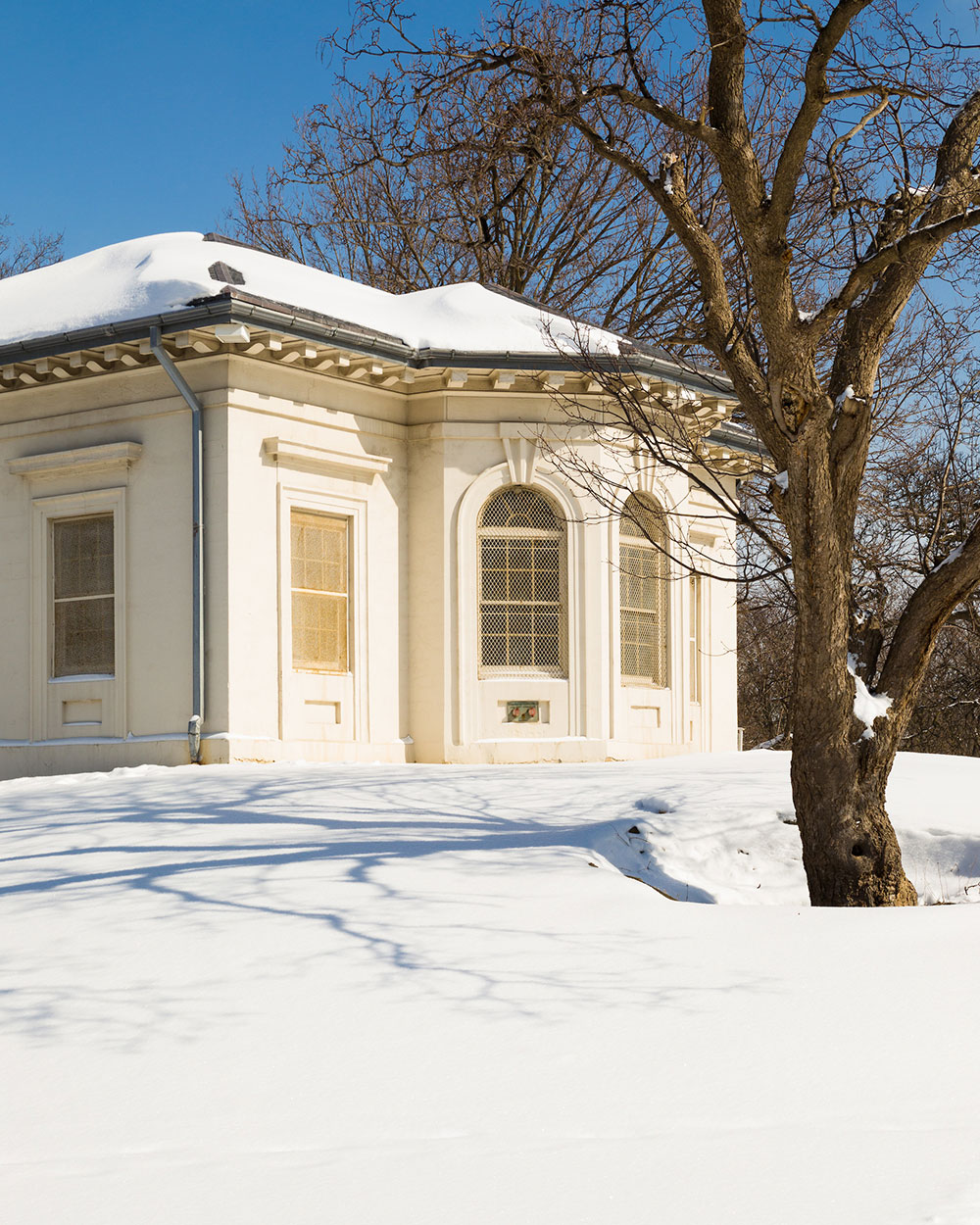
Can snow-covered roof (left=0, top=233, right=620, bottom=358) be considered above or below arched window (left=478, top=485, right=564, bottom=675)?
above

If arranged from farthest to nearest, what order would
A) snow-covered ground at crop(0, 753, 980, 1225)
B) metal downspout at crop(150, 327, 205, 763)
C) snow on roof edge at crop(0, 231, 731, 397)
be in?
1. snow on roof edge at crop(0, 231, 731, 397)
2. metal downspout at crop(150, 327, 205, 763)
3. snow-covered ground at crop(0, 753, 980, 1225)

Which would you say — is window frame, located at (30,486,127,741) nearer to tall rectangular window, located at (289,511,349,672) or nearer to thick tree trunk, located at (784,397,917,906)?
tall rectangular window, located at (289,511,349,672)

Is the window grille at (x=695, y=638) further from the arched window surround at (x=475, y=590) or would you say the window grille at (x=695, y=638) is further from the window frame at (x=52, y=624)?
the window frame at (x=52, y=624)

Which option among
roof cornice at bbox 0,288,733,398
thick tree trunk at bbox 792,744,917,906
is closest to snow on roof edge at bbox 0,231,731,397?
roof cornice at bbox 0,288,733,398

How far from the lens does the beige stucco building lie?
13.3 m

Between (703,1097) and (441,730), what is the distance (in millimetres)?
10219

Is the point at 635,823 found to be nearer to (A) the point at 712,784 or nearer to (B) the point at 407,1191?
(A) the point at 712,784

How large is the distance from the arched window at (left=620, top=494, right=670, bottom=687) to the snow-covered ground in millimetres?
6412

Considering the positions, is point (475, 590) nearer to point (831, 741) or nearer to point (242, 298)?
point (242, 298)

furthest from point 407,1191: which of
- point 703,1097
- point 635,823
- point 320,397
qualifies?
point 320,397

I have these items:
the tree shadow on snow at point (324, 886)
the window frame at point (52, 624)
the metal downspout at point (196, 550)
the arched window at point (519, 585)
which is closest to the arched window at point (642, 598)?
the arched window at point (519, 585)

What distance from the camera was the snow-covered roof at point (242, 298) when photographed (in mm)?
13461

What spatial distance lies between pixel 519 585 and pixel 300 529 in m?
2.42

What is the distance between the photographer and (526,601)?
14.9 m
